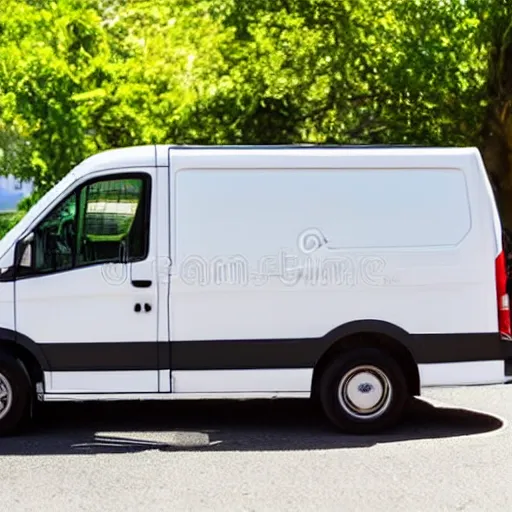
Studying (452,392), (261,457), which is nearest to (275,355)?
(261,457)

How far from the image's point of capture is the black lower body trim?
7535 mm

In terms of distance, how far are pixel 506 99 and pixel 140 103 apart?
5.41m

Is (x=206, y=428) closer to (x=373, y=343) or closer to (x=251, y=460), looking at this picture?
(x=251, y=460)

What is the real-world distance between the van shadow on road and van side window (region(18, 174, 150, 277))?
1283mm

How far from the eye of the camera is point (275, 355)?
25.0 feet

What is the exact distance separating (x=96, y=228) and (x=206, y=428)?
1.78 m

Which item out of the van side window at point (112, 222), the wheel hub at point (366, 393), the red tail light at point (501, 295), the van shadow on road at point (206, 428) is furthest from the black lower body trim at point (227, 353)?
the van side window at point (112, 222)

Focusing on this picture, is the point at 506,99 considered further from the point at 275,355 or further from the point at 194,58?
the point at 275,355

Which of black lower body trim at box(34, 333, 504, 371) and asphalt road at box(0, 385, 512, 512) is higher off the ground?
black lower body trim at box(34, 333, 504, 371)

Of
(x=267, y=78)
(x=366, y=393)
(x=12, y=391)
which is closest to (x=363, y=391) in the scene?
(x=366, y=393)

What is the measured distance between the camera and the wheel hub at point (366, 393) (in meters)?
7.73

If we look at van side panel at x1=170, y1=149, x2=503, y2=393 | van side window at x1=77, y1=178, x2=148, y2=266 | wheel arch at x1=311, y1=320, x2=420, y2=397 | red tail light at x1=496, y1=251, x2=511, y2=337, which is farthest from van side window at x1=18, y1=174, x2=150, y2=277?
red tail light at x1=496, y1=251, x2=511, y2=337

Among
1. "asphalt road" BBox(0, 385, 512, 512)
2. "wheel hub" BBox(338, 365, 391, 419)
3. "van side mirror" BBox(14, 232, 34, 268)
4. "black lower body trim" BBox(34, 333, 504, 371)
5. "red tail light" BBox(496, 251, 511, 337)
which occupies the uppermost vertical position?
"van side mirror" BBox(14, 232, 34, 268)

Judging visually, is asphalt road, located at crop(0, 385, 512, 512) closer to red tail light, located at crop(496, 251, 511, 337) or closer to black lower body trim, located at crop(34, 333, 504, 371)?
black lower body trim, located at crop(34, 333, 504, 371)
